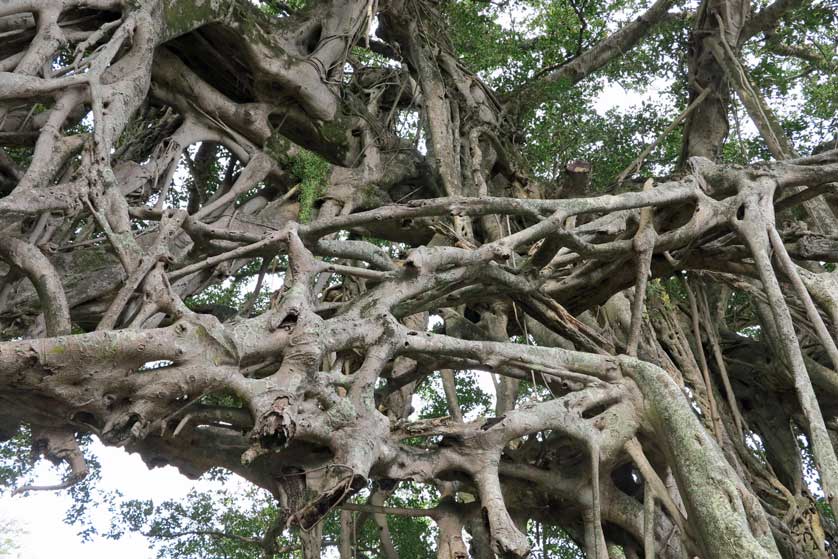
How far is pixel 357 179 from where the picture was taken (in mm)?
6027

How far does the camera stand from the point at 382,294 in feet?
12.0

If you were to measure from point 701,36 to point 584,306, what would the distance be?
8.91 feet

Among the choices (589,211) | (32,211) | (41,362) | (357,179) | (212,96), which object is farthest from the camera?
(357,179)

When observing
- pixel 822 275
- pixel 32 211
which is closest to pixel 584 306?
pixel 822 275

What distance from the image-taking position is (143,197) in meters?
4.80

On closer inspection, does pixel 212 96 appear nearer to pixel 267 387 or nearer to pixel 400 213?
pixel 400 213

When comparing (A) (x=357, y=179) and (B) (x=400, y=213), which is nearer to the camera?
(B) (x=400, y=213)

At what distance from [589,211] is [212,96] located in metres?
2.62

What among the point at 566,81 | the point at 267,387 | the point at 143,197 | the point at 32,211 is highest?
the point at 566,81

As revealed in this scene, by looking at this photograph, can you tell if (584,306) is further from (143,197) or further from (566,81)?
(566,81)

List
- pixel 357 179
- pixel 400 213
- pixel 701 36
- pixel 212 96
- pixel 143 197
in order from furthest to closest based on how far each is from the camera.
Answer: pixel 701 36 → pixel 357 179 → pixel 212 96 → pixel 143 197 → pixel 400 213

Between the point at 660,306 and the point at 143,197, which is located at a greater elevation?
the point at 143,197

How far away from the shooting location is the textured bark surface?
300 cm

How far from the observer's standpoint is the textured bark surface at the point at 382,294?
3.00 metres
